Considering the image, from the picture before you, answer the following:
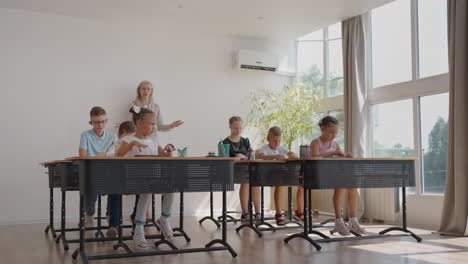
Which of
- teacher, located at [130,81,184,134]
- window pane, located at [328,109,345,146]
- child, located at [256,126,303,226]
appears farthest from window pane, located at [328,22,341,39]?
teacher, located at [130,81,184,134]

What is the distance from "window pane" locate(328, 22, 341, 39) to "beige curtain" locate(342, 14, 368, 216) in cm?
62

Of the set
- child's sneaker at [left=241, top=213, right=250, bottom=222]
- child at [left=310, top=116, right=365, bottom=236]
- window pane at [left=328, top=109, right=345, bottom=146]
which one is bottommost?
child's sneaker at [left=241, top=213, right=250, bottom=222]

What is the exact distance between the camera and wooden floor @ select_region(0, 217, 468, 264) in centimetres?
353

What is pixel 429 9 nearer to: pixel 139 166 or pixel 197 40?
pixel 197 40

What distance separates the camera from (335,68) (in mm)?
7258

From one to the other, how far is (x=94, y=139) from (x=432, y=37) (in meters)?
4.08

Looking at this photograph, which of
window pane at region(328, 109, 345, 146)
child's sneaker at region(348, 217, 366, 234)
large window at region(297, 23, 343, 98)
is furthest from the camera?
large window at region(297, 23, 343, 98)

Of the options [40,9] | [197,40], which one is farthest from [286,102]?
[40,9]

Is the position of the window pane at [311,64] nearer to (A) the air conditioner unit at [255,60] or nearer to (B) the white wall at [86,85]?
(A) the air conditioner unit at [255,60]

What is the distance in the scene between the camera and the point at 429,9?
5664 millimetres

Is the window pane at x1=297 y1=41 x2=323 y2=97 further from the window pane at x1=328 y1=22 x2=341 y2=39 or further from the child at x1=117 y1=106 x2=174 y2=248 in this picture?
the child at x1=117 y1=106 x2=174 y2=248

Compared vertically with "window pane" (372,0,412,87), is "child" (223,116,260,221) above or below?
below

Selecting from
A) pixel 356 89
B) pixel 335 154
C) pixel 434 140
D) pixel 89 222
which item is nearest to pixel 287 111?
pixel 356 89

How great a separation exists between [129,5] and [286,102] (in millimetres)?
2731
